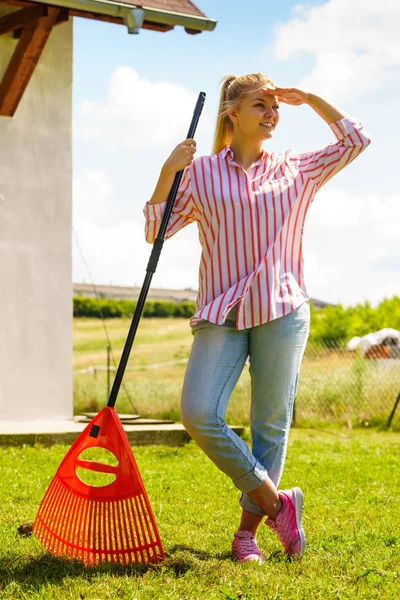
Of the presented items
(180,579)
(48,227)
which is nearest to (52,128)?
(48,227)

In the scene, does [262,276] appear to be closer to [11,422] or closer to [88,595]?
[88,595]

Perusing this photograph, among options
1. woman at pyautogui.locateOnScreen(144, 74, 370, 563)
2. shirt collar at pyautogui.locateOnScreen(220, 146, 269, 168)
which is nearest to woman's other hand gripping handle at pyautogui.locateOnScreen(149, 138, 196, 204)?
woman at pyautogui.locateOnScreen(144, 74, 370, 563)

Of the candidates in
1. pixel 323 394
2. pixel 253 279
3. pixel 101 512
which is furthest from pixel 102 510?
pixel 323 394

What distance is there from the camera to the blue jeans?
3375 millimetres

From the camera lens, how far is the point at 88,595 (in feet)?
9.89

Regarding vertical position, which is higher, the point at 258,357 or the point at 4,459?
the point at 258,357

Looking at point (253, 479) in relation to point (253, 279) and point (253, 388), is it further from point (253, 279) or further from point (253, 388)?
point (253, 279)

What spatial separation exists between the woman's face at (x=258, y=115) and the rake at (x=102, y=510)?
330 mm

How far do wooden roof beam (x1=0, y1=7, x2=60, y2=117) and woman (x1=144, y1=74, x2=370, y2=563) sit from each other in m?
4.09

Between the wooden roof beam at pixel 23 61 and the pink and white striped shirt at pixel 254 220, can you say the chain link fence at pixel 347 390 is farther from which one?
the pink and white striped shirt at pixel 254 220

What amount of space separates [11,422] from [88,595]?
4761mm

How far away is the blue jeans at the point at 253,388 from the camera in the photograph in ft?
11.1

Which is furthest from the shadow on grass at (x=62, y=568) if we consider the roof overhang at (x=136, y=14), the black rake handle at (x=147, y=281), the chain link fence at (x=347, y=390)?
the chain link fence at (x=347, y=390)

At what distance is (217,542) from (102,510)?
1.90 ft
